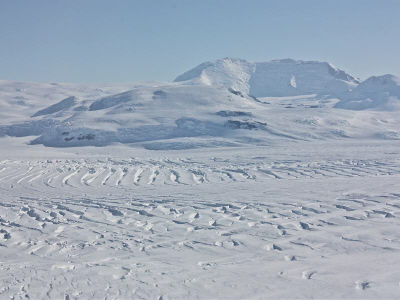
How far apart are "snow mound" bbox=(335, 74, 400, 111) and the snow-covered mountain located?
107 ft

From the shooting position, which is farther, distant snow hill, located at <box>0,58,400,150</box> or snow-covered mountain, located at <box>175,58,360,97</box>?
snow-covered mountain, located at <box>175,58,360,97</box>

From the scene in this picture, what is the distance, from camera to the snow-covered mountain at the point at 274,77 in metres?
126

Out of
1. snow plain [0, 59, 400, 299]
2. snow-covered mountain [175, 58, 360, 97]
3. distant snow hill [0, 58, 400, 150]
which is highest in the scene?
snow-covered mountain [175, 58, 360, 97]

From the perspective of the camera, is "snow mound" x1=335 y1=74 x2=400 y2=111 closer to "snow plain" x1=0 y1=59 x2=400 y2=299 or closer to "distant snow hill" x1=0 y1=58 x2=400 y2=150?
"distant snow hill" x1=0 y1=58 x2=400 y2=150

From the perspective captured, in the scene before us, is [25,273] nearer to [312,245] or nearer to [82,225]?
[82,225]

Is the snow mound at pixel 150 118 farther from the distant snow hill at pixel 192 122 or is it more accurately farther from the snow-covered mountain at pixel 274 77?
the snow-covered mountain at pixel 274 77

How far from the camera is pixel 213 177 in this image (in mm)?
15648

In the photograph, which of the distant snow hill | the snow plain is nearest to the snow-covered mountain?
the distant snow hill

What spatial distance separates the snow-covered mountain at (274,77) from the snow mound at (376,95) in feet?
107

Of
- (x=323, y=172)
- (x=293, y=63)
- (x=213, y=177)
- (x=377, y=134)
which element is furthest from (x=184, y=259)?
(x=293, y=63)

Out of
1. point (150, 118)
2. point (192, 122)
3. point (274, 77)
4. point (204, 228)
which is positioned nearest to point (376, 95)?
point (192, 122)

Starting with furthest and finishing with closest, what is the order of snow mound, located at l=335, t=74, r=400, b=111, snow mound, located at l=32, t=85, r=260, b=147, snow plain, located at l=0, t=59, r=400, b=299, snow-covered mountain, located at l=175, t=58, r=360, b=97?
snow-covered mountain, located at l=175, t=58, r=360, b=97 < snow mound, located at l=335, t=74, r=400, b=111 < snow mound, located at l=32, t=85, r=260, b=147 < snow plain, located at l=0, t=59, r=400, b=299

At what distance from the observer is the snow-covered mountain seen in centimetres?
12571

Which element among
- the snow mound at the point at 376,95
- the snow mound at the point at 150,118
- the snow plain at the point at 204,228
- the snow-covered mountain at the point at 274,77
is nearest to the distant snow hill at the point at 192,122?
the snow mound at the point at 150,118
